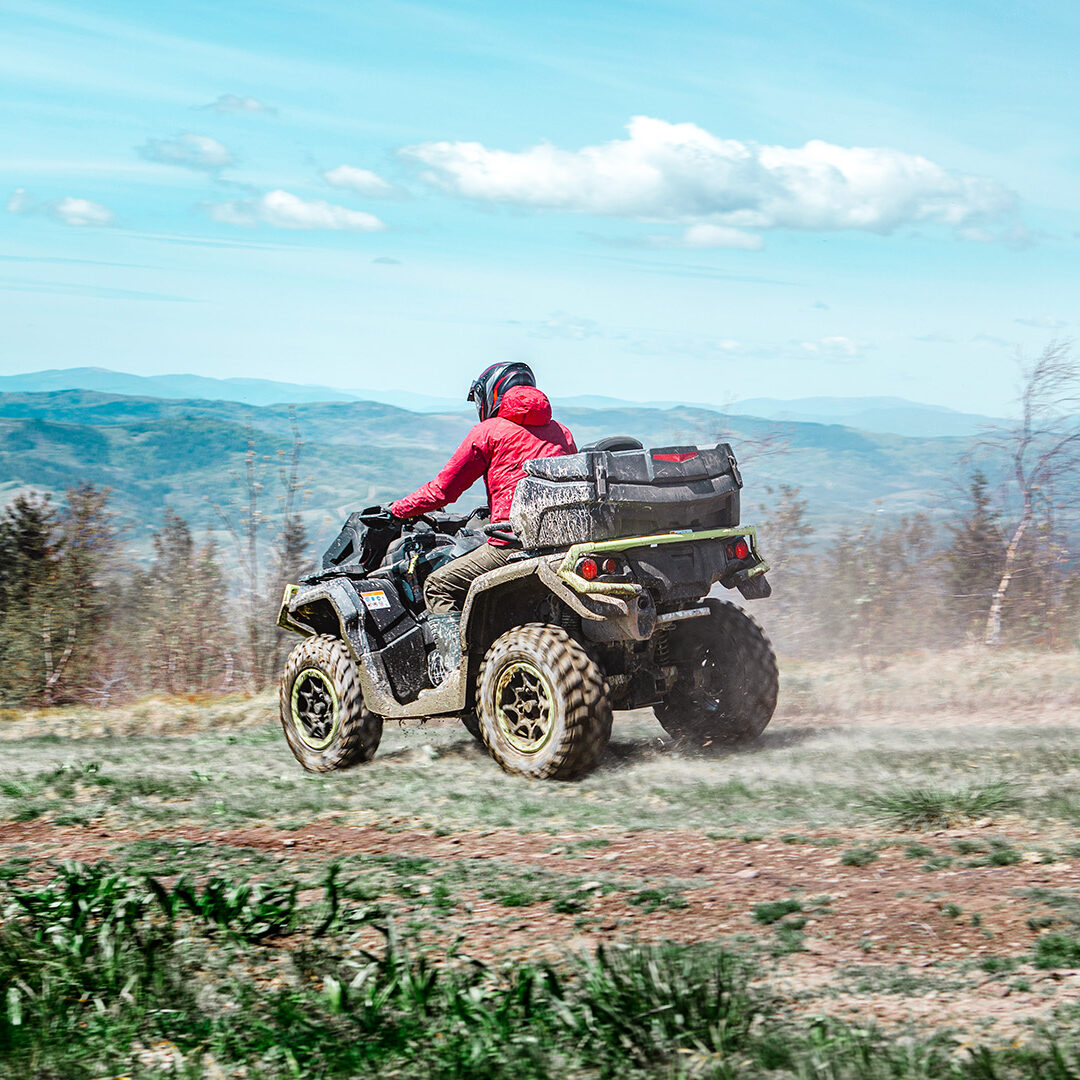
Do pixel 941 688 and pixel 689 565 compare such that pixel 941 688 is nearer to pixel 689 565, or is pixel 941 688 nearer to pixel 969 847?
pixel 689 565

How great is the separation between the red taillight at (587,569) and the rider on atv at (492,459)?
66 centimetres

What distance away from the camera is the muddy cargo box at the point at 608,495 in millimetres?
6305

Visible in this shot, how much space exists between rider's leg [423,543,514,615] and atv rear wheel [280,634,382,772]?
66 centimetres

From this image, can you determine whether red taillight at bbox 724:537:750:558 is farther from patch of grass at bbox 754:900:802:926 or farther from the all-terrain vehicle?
patch of grass at bbox 754:900:802:926

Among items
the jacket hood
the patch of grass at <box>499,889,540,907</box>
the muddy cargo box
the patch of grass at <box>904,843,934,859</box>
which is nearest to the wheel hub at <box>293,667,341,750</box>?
the muddy cargo box

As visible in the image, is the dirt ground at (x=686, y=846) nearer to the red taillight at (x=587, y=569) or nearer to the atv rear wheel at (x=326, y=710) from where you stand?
the atv rear wheel at (x=326, y=710)

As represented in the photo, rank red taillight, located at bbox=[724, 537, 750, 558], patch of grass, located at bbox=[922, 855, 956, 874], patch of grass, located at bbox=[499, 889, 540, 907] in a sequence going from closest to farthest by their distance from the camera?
patch of grass, located at bbox=[499, 889, 540, 907] → patch of grass, located at bbox=[922, 855, 956, 874] → red taillight, located at bbox=[724, 537, 750, 558]

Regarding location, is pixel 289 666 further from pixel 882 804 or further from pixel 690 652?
pixel 882 804

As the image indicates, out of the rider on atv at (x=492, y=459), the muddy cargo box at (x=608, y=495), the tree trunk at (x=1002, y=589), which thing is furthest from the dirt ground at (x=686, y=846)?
the tree trunk at (x=1002, y=589)

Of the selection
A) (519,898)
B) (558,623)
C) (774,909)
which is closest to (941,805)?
(774,909)

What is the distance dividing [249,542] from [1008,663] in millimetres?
9699

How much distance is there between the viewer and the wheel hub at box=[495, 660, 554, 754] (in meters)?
6.32

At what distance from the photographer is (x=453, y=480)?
691 centimetres

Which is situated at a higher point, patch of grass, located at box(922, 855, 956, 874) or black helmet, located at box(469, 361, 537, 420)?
black helmet, located at box(469, 361, 537, 420)
